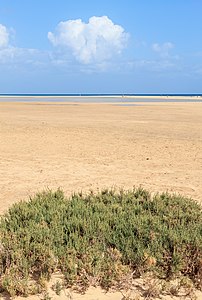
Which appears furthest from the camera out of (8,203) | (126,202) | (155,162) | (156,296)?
(155,162)

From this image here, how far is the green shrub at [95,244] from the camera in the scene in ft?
14.3

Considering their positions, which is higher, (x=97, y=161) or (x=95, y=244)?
(x=95, y=244)

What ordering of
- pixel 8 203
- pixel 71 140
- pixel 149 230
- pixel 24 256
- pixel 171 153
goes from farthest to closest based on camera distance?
pixel 71 140
pixel 171 153
pixel 8 203
pixel 149 230
pixel 24 256

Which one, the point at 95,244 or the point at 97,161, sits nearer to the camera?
the point at 95,244

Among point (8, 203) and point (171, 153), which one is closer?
point (8, 203)

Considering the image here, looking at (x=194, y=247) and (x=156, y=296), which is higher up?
(x=194, y=247)

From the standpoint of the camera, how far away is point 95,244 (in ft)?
15.8

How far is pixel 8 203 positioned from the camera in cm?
829

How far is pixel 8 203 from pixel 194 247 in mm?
4597

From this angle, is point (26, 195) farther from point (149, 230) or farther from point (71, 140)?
point (71, 140)

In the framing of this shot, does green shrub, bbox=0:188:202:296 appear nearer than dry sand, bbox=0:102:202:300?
Yes

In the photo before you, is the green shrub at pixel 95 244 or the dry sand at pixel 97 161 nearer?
the green shrub at pixel 95 244

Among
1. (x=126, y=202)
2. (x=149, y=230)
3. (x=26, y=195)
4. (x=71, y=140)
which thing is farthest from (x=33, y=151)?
(x=149, y=230)

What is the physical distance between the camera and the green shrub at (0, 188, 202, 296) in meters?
4.35
